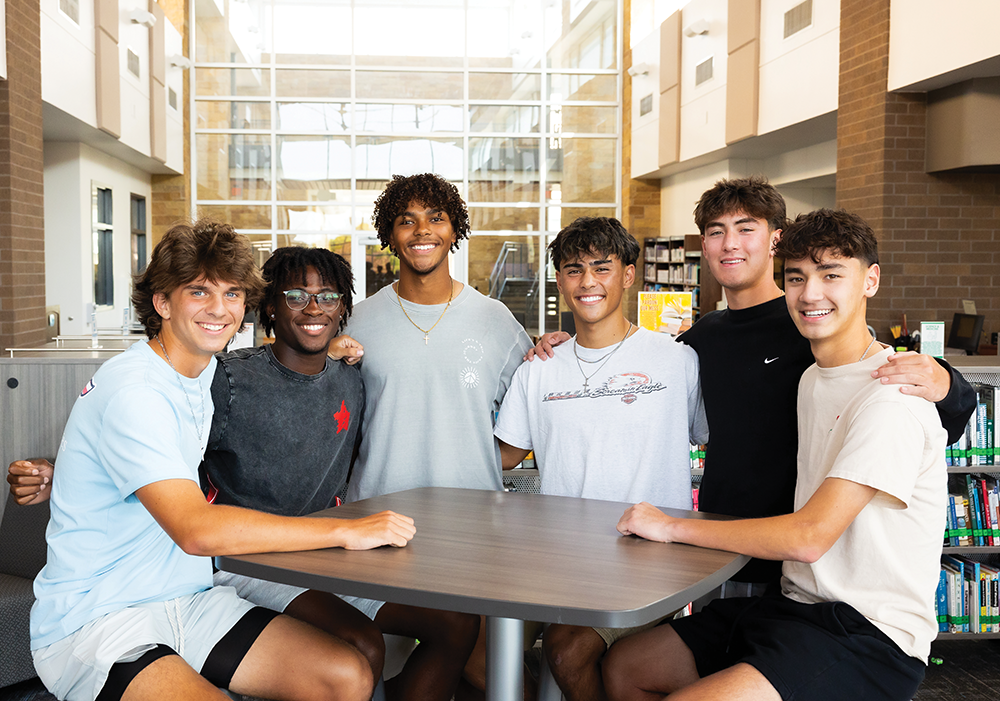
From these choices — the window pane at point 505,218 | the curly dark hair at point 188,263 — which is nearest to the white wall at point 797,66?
the window pane at point 505,218

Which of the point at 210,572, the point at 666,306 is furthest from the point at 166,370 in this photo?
the point at 666,306

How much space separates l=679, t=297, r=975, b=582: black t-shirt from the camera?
216cm

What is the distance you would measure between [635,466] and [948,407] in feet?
2.58

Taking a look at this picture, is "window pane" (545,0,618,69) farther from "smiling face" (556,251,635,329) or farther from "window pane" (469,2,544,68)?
"smiling face" (556,251,635,329)

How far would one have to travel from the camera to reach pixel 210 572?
1.95 m

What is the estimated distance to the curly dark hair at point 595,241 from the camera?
235 cm

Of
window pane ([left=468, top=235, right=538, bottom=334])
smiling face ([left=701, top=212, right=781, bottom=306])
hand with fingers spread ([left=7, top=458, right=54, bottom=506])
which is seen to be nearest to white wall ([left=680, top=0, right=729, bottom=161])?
window pane ([left=468, top=235, right=538, bottom=334])

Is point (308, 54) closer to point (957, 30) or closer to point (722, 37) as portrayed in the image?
point (722, 37)

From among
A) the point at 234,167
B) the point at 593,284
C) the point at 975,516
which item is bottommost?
the point at 975,516

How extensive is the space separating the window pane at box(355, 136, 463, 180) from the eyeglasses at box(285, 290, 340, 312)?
37.0ft

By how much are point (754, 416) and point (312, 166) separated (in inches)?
479

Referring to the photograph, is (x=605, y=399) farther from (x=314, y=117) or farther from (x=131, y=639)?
(x=314, y=117)

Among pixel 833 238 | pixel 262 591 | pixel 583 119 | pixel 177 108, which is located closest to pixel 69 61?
pixel 177 108

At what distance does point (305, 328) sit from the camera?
2270 millimetres
